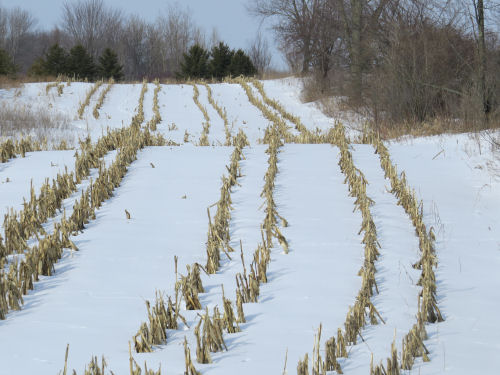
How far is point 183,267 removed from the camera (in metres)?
4.78

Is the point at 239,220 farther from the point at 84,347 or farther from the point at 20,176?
the point at 20,176

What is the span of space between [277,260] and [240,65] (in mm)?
34030

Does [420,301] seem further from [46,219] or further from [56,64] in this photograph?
[56,64]

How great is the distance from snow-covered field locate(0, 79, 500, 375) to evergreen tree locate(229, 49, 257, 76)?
28.0 metres

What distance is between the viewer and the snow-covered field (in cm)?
331

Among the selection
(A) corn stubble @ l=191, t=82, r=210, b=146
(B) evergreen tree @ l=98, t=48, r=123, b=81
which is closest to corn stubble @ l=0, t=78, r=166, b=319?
(A) corn stubble @ l=191, t=82, r=210, b=146

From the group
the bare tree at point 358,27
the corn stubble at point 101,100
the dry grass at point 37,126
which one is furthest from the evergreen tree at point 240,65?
the dry grass at point 37,126

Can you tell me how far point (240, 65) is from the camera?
124 feet

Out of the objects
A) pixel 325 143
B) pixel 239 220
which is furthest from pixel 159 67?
pixel 239 220

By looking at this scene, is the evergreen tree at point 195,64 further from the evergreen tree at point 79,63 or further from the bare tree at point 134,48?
the bare tree at point 134,48

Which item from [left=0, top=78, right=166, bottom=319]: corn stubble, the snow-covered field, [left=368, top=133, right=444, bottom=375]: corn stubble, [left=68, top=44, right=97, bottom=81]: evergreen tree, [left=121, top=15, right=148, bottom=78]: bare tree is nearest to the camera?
[left=368, top=133, right=444, bottom=375]: corn stubble

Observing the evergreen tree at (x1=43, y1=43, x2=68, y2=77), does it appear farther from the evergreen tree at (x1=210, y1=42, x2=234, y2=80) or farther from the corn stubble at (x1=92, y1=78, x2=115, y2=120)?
the corn stubble at (x1=92, y1=78, x2=115, y2=120)

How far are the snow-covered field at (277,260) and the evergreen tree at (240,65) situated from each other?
28.0 meters

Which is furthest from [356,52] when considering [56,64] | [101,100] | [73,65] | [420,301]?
[56,64]
